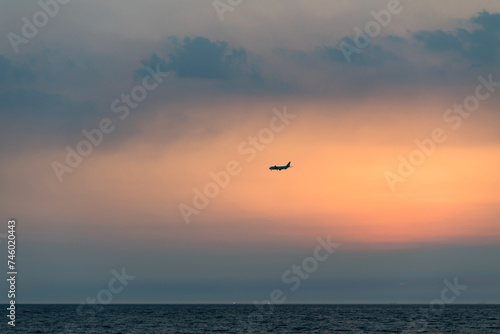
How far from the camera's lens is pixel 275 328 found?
159m

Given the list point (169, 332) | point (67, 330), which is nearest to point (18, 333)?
point (67, 330)

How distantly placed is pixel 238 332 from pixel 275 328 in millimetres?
13215

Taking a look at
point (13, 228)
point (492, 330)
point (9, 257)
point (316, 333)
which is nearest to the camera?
point (9, 257)

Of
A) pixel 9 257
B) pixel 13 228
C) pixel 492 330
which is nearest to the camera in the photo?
pixel 9 257

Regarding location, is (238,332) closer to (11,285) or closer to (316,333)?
(316,333)

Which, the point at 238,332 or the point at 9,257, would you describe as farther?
the point at 238,332

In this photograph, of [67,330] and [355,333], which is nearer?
[355,333]

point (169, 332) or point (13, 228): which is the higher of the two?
point (13, 228)

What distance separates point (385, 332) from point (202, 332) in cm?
4529

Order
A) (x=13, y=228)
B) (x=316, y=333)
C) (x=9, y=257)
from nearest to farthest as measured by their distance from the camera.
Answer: (x=9, y=257), (x=13, y=228), (x=316, y=333)

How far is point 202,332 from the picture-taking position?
15225cm

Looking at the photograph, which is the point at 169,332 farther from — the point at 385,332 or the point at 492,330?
the point at 492,330

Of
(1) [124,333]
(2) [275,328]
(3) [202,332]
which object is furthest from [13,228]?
(2) [275,328]

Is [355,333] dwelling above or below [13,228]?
below
